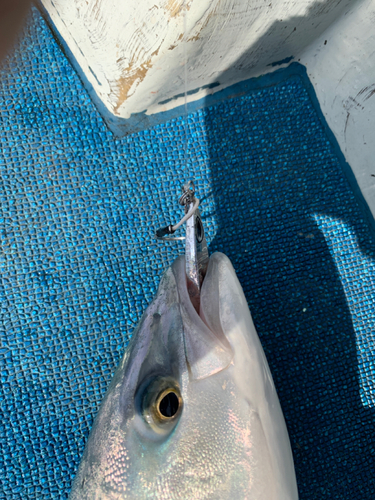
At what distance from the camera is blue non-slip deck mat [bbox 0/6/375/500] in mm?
1272

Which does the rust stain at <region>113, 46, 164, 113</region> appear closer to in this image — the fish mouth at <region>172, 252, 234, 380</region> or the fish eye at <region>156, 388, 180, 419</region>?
the fish mouth at <region>172, 252, 234, 380</region>

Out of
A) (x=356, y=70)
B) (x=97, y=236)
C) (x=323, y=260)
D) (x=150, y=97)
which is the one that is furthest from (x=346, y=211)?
(x=97, y=236)

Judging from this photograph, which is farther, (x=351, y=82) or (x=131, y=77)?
(x=351, y=82)

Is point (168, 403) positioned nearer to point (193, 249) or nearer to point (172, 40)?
point (193, 249)

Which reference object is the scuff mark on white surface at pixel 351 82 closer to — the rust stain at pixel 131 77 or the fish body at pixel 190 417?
the rust stain at pixel 131 77

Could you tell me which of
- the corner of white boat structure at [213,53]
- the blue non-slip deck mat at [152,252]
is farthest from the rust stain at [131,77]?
the blue non-slip deck mat at [152,252]

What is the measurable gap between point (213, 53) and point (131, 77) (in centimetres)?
31

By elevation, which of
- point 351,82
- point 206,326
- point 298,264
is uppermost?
point 351,82

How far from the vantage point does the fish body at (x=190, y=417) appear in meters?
0.68

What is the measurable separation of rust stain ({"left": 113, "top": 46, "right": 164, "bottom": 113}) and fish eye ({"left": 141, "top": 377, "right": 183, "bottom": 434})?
1.01 m

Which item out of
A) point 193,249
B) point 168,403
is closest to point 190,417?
point 168,403

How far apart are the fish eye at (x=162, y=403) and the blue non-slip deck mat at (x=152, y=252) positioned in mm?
589

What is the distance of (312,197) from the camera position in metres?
1.46

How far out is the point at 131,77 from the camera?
122 cm
